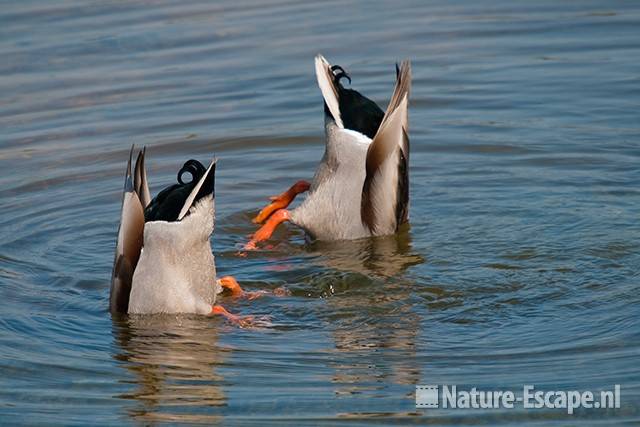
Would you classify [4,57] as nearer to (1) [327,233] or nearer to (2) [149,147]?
(2) [149,147]

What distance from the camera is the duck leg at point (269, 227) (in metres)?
9.12

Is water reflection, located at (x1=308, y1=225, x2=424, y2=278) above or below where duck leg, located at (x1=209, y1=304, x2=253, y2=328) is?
above

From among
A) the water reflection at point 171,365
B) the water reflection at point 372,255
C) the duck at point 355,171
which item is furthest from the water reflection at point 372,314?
the water reflection at point 171,365

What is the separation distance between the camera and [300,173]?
10492 millimetres

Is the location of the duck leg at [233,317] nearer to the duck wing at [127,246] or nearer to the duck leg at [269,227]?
the duck wing at [127,246]

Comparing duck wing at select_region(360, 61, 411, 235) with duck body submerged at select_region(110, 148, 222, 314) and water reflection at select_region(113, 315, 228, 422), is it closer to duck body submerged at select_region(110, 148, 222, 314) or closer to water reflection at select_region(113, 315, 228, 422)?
duck body submerged at select_region(110, 148, 222, 314)

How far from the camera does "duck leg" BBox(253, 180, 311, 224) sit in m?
9.40

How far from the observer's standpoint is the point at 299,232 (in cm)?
966

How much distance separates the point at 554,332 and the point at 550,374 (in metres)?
0.69

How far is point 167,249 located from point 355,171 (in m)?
1.98

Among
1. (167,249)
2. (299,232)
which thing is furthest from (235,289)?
(299,232)

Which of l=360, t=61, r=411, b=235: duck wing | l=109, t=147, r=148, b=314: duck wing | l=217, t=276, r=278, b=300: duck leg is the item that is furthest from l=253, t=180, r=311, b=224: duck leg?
l=109, t=147, r=148, b=314: duck wing

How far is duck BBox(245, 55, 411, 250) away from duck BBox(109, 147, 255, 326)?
1.50 m

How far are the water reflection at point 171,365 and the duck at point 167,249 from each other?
104 millimetres
